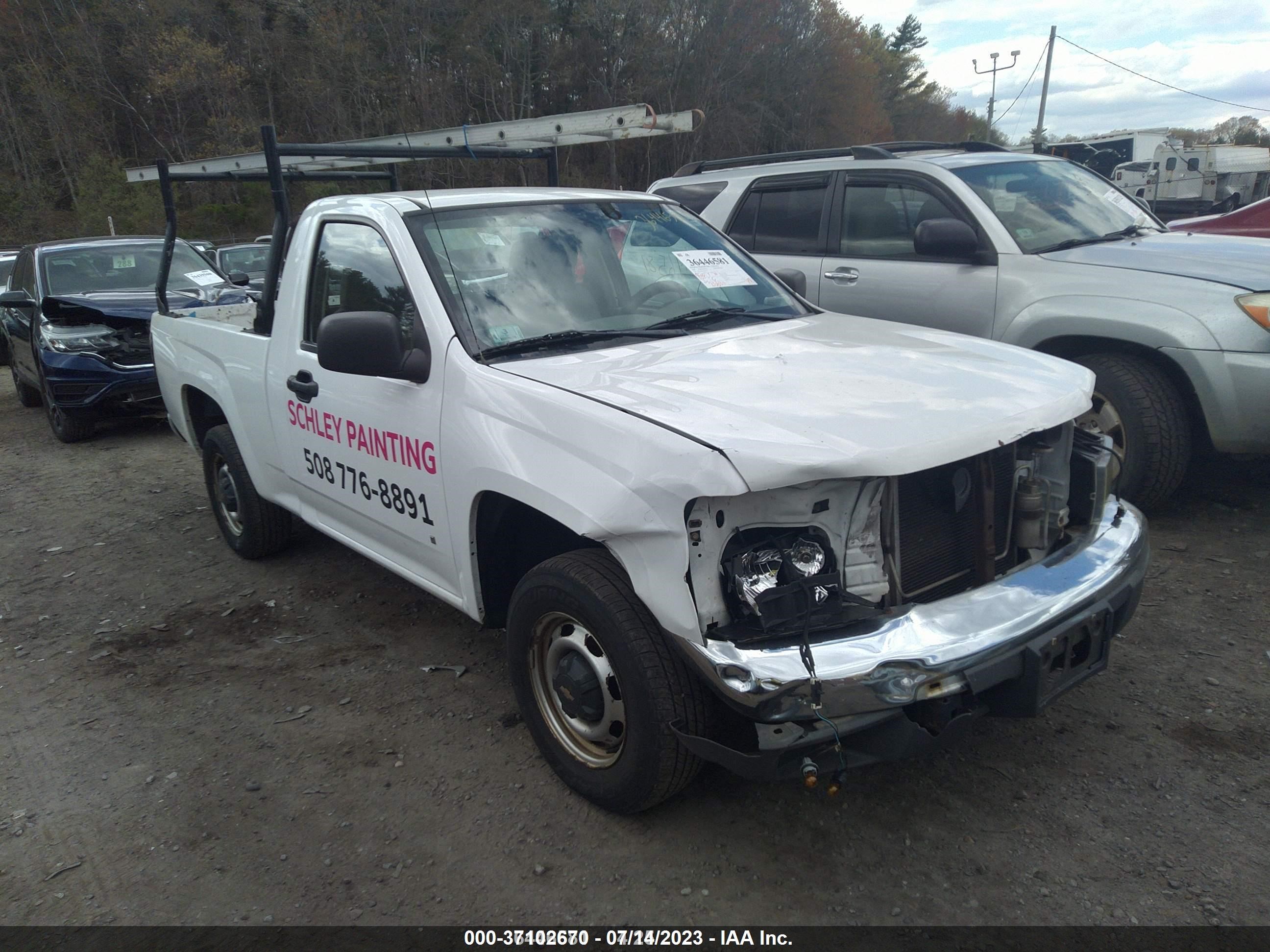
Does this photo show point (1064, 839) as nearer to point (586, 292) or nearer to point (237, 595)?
point (586, 292)

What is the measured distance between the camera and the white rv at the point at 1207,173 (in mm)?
25719

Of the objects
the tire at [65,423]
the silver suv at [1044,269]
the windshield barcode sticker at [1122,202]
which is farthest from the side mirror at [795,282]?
the tire at [65,423]

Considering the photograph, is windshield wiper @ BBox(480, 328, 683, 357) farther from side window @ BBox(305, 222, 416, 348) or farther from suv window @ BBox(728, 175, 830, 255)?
suv window @ BBox(728, 175, 830, 255)

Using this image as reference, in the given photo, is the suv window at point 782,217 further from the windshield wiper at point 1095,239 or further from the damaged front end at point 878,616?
the damaged front end at point 878,616

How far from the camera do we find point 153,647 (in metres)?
4.18

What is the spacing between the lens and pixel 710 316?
3.52 metres

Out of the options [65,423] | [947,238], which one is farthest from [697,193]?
[65,423]

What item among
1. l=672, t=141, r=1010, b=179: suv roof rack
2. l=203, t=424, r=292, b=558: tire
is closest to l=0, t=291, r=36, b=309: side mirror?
l=203, t=424, r=292, b=558: tire

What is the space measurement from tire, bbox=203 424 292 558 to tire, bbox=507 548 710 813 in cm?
250

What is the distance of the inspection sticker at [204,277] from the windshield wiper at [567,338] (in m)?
7.48

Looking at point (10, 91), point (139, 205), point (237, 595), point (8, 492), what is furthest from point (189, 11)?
point (237, 595)

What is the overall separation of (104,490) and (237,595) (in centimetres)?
289

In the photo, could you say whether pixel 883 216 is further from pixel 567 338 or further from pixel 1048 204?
pixel 567 338

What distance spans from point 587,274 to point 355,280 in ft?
3.19
